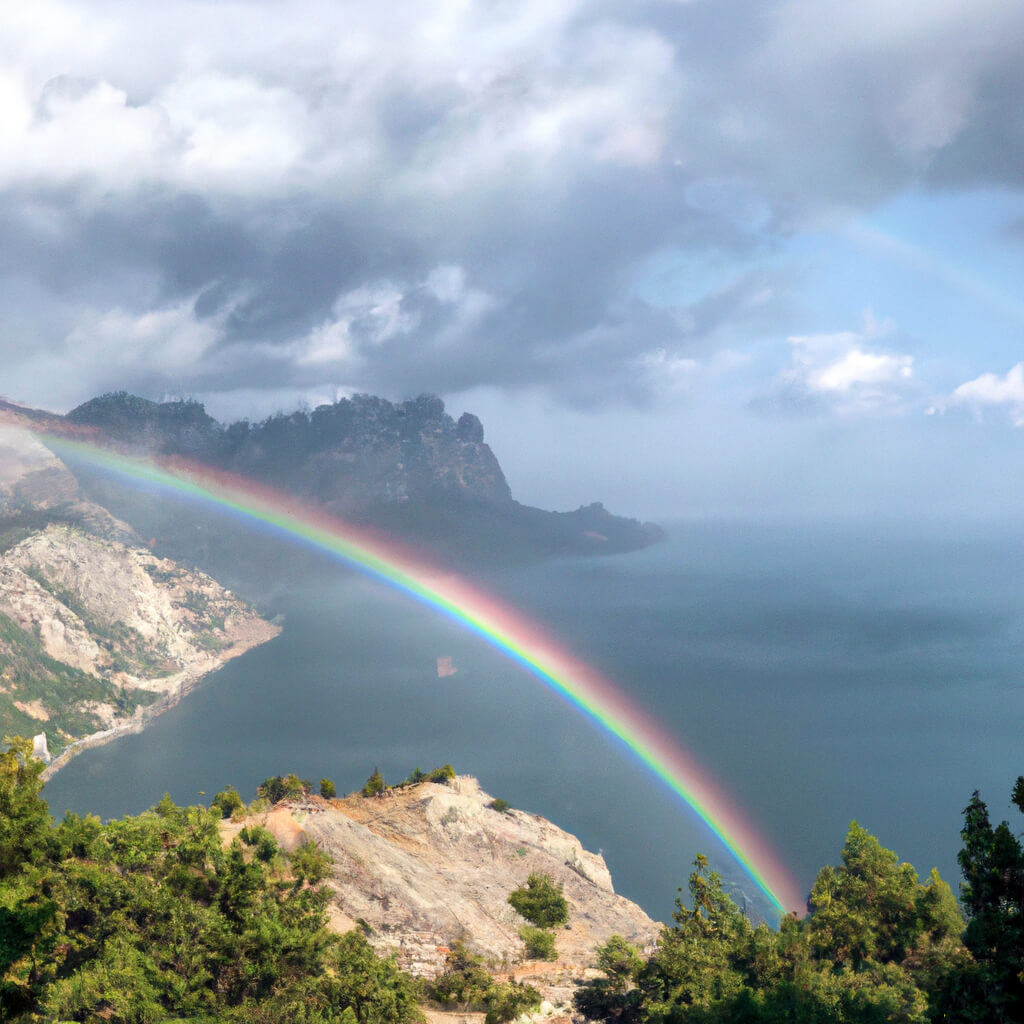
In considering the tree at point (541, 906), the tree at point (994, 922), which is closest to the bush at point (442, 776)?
the tree at point (541, 906)

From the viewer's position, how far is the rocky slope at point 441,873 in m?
53.0

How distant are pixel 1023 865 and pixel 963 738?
7258 inches

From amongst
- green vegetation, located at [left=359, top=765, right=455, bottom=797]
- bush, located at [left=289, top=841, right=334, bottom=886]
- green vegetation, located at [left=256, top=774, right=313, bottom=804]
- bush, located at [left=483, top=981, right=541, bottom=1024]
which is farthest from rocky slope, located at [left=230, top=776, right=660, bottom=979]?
bush, located at [left=483, top=981, right=541, bottom=1024]

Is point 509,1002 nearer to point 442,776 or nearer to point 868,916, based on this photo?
point 868,916

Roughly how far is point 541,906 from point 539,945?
7130 millimetres

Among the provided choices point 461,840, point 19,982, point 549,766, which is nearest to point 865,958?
point 461,840

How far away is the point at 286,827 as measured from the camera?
57.7 meters

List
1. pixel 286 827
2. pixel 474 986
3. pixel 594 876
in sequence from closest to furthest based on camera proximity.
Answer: pixel 474 986
pixel 286 827
pixel 594 876

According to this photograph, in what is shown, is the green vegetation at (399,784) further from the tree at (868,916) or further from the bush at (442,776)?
the tree at (868,916)

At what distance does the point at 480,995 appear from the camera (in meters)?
43.5

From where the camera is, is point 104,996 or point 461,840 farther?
point 461,840

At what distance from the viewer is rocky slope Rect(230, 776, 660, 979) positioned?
53000mm

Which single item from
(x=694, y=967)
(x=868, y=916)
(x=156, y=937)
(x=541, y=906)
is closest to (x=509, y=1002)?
(x=694, y=967)

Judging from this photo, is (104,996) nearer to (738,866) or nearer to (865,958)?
(865,958)
